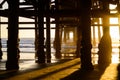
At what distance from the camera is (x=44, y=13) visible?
12.5 meters

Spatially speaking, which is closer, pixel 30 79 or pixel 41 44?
pixel 30 79

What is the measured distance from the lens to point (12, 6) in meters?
10.7

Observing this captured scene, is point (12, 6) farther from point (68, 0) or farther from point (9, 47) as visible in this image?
point (68, 0)

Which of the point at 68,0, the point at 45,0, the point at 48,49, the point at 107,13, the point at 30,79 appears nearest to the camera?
the point at 30,79

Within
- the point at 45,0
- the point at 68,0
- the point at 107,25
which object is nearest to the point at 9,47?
the point at 45,0

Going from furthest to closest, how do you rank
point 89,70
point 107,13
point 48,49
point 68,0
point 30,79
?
point 68,0
point 48,49
point 107,13
point 89,70
point 30,79

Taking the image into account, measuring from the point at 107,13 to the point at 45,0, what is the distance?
99.1 inches

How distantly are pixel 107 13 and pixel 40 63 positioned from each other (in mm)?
3196

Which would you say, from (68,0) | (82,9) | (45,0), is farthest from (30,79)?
(68,0)

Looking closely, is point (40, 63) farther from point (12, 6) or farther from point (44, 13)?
point (12, 6)

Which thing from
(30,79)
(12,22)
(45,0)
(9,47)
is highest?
(45,0)

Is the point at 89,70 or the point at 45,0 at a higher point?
the point at 45,0

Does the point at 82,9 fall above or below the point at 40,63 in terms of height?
above

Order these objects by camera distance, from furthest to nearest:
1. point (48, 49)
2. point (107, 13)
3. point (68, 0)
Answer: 1. point (68, 0)
2. point (48, 49)
3. point (107, 13)
